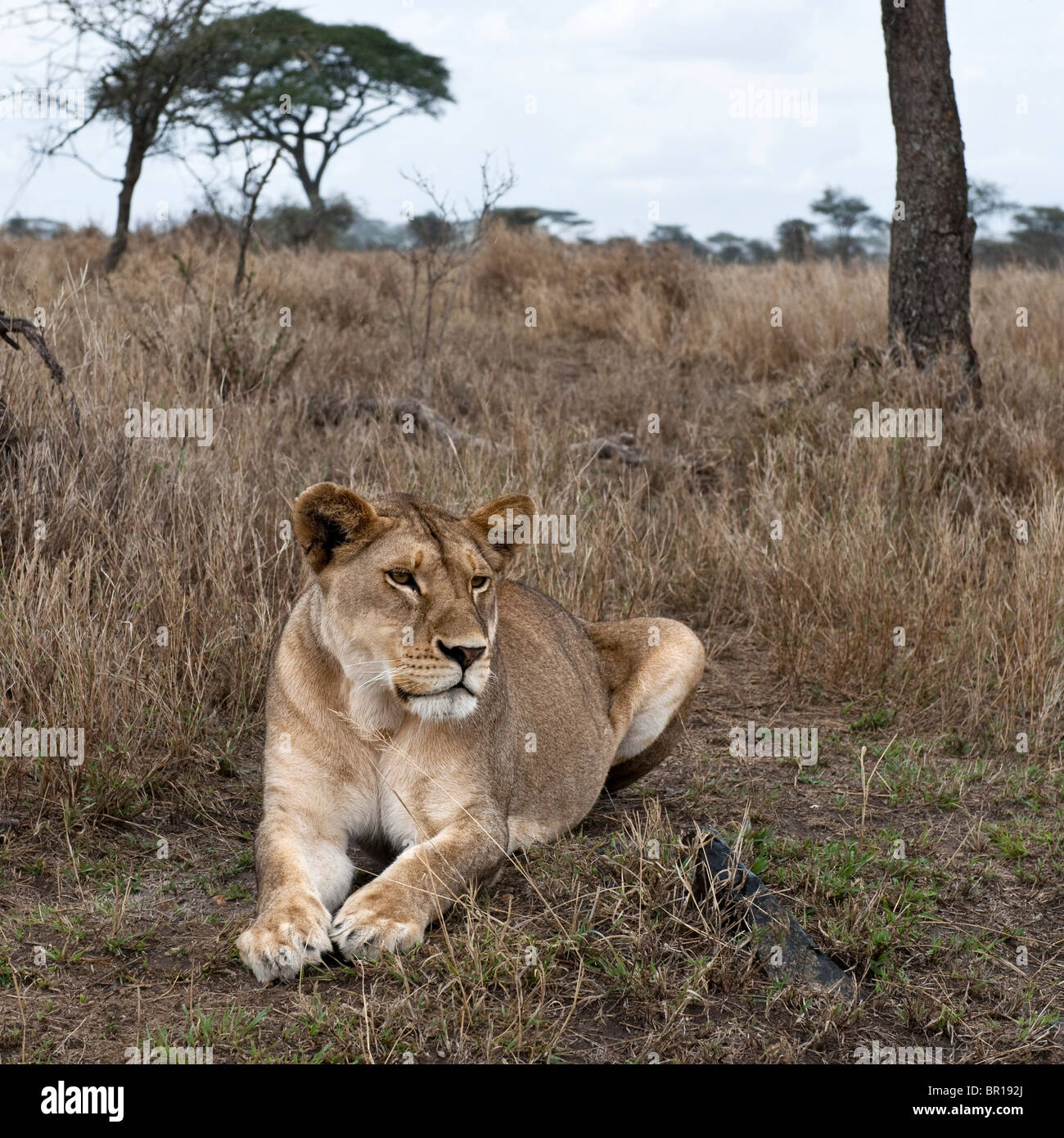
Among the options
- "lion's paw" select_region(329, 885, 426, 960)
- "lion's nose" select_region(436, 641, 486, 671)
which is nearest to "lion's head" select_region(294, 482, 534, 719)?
"lion's nose" select_region(436, 641, 486, 671)

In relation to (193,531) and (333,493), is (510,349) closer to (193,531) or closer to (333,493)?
(193,531)

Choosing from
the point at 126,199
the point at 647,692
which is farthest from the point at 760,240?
the point at 647,692

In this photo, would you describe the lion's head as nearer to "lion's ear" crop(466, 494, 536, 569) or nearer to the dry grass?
"lion's ear" crop(466, 494, 536, 569)

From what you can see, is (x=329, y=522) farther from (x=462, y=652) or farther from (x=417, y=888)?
(x=417, y=888)

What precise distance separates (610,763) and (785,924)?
1.18 meters

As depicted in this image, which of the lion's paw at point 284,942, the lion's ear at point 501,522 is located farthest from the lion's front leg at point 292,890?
the lion's ear at point 501,522

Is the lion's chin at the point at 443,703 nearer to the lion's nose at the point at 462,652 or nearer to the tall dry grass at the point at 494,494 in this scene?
the lion's nose at the point at 462,652

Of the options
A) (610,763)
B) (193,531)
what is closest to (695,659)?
(610,763)

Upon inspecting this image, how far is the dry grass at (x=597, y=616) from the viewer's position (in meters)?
3.02

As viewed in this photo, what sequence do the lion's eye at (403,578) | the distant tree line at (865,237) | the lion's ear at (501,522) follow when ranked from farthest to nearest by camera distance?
the distant tree line at (865,237)
the lion's ear at (501,522)
the lion's eye at (403,578)

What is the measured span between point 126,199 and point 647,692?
13.2 m

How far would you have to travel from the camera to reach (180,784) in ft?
13.7

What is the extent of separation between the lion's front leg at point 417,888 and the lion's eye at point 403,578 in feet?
2.01

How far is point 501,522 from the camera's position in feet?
11.6
